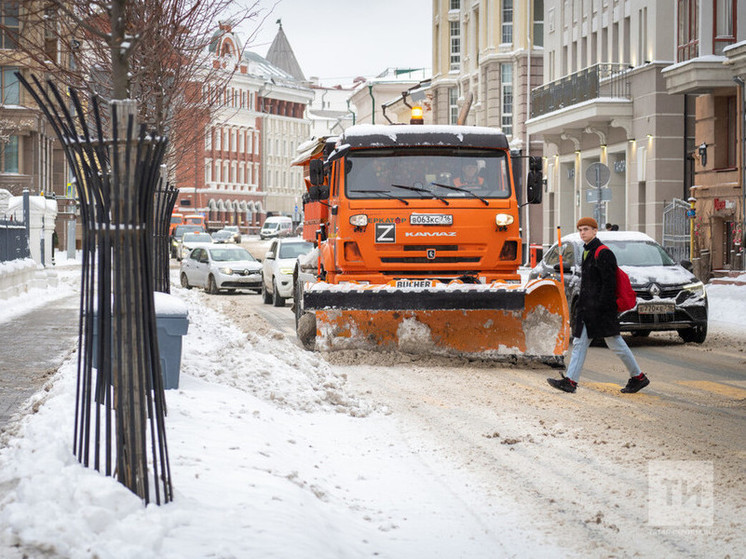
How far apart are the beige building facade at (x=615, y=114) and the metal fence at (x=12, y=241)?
14.5m

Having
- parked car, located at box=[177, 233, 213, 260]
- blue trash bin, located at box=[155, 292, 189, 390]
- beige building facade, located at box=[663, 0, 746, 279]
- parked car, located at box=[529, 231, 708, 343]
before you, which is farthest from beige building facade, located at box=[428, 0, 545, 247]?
blue trash bin, located at box=[155, 292, 189, 390]

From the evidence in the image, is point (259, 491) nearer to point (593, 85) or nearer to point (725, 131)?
point (725, 131)

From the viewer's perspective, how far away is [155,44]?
17703 millimetres

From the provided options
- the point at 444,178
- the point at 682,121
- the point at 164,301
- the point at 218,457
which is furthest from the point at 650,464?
the point at 682,121

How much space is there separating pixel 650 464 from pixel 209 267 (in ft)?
91.4

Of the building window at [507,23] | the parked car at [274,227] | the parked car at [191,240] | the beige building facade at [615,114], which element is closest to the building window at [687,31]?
the beige building facade at [615,114]

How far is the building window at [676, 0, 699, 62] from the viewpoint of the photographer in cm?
3488

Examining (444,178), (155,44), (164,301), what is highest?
(155,44)

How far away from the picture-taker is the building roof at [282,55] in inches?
6929

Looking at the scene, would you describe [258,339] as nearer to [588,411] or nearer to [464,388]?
[464,388]

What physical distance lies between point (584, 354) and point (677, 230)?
25.4m

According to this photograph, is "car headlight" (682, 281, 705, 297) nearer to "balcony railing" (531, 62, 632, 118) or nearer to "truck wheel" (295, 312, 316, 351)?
"truck wheel" (295, 312, 316, 351)

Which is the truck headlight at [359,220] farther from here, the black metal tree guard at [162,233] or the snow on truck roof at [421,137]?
the black metal tree guard at [162,233]

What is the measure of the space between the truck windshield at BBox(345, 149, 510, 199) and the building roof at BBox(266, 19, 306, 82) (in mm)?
161582
